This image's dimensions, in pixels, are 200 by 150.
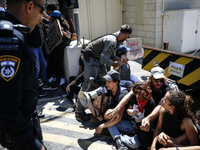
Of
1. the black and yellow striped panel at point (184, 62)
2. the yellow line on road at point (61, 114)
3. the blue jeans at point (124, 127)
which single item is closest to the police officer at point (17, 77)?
the blue jeans at point (124, 127)

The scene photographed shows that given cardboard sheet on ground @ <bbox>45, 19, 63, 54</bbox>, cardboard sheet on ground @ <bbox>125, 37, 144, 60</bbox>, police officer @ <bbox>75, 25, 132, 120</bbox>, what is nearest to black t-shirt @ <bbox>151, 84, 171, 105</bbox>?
police officer @ <bbox>75, 25, 132, 120</bbox>

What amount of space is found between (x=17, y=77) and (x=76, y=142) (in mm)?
2228

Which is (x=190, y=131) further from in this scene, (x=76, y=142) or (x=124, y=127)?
(x=76, y=142)

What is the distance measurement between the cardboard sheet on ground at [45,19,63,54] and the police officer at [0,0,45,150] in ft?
12.3

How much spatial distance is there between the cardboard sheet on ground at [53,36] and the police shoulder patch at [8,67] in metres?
4.01

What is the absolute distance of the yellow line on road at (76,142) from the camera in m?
3.04

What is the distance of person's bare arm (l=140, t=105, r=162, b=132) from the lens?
265 cm

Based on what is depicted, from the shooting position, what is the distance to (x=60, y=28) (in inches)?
199

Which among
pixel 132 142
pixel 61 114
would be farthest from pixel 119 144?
pixel 61 114

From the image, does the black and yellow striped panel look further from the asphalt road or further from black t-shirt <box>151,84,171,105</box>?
black t-shirt <box>151,84,171,105</box>

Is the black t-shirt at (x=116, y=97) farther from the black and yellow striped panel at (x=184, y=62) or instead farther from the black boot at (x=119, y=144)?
the black and yellow striped panel at (x=184, y=62)

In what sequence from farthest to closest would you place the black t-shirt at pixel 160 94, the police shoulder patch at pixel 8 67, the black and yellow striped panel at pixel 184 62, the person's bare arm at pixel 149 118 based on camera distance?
the black and yellow striped panel at pixel 184 62, the black t-shirt at pixel 160 94, the person's bare arm at pixel 149 118, the police shoulder patch at pixel 8 67

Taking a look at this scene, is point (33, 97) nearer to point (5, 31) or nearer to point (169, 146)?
point (5, 31)

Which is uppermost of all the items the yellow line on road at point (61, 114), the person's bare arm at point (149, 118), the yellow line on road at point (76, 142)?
the person's bare arm at point (149, 118)
